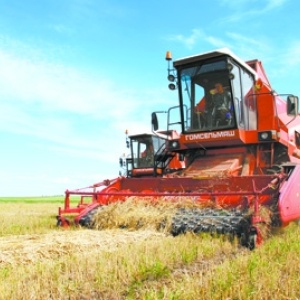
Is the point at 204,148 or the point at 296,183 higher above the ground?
the point at 204,148

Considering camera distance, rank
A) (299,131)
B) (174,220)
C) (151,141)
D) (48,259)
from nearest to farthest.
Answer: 1. (48,259)
2. (174,220)
3. (299,131)
4. (151,141)

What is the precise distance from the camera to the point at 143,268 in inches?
120

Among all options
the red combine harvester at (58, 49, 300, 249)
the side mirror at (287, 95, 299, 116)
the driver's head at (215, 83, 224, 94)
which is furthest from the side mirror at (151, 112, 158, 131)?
the side mirror at (287, 95, 299, 116)

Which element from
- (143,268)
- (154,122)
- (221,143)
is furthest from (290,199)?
(154,122)

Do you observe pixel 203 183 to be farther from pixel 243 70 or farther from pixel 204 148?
A: pixel 243 70

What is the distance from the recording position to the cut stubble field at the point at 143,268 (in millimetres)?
2570

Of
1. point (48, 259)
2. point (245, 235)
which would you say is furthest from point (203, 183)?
point (48, 259)

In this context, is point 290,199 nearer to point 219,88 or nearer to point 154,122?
point 219,88

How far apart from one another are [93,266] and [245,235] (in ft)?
6.51

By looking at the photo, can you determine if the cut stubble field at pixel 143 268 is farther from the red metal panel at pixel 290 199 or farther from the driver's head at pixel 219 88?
the driver's head at pixel 219 88

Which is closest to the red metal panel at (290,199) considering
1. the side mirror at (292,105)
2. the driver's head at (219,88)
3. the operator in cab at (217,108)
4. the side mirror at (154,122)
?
the side mirror at (292,105)

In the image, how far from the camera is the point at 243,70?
23.6ft

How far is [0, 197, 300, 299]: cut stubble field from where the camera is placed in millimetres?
2570

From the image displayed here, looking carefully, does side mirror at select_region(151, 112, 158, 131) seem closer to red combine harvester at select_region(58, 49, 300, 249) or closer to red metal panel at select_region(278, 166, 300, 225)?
red combine harvester at select_region(58, 49, 300, 249)
